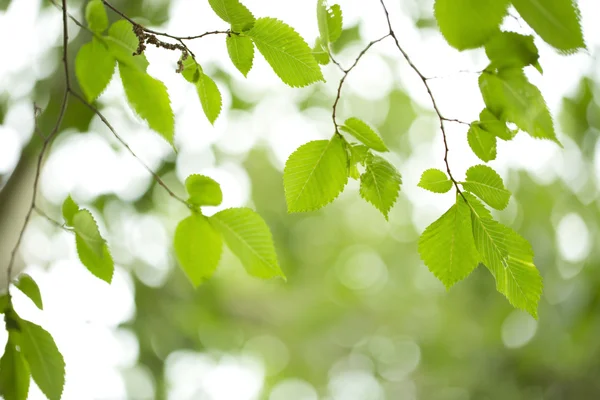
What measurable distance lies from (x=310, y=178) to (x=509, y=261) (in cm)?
20

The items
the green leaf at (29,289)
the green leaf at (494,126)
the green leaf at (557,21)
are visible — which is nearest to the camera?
the green leaf at (557,21)

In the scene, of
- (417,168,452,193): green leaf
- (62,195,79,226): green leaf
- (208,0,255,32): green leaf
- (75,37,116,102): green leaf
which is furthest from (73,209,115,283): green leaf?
(417,168,452,193): green leaf

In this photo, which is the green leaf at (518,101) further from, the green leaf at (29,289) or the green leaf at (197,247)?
the green leaf at (29,289)

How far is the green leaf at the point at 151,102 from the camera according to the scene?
44 centimetres

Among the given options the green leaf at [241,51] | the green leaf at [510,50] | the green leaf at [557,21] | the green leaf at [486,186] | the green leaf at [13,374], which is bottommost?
the green leaf at [13,374]

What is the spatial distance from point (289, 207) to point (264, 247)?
0.05 m

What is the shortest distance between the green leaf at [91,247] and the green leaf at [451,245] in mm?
312

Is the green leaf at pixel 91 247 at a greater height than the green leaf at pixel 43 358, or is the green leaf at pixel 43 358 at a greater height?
the green leaf at pixel 91 247

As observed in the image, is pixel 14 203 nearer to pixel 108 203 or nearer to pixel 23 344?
pixel 23 344

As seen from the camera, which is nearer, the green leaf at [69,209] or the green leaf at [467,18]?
Answer: the green leaf at [467,18]

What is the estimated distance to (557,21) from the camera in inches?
11.1

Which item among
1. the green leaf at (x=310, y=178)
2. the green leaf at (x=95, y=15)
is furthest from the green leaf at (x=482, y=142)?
the green leaf at (x=95, y=15)

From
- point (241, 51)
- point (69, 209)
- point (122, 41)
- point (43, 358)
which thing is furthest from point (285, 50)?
point (43, 358)

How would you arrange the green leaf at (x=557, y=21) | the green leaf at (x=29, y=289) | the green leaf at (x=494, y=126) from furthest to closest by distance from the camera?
1. the green leaf at (x=29, y=289)
2. the green leaf at (x=494, y=126)
3. the green leaf at (x=557, y=21)
